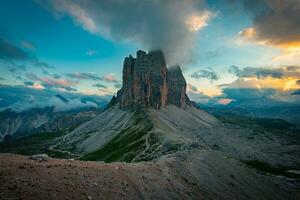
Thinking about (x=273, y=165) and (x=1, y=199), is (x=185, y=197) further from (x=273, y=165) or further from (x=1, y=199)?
(x=273, y=165)

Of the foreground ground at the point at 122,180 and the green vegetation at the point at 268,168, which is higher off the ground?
the foreground ground at the point at 122,180

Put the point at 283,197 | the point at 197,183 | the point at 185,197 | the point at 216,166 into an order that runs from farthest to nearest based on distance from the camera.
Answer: the point at 283,197 < the point at 216,166 < the point at 197,183 < the point at 185,197

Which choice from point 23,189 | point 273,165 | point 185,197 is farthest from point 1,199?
point 273,165

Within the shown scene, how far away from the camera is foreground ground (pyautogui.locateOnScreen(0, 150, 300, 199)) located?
3334 centimetres

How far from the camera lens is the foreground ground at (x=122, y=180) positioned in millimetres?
33344

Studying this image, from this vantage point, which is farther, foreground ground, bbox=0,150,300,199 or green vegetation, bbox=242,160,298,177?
green vegetation, bbox=242,160,298,177

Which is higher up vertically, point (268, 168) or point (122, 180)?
point (122, 180)

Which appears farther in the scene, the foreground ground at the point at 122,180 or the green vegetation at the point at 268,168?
the green vegetation at the point at 268,168

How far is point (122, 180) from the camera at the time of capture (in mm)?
45594

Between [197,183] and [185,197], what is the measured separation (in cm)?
1372

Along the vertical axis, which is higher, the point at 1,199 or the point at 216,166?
the point at 1,199

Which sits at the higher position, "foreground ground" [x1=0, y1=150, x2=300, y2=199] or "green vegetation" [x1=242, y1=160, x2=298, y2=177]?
"foreground ground" [x1=0, y1=150, x2=300, y2=199]

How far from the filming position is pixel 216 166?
277ft

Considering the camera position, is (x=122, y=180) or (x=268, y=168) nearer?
(x=122, y=180)
